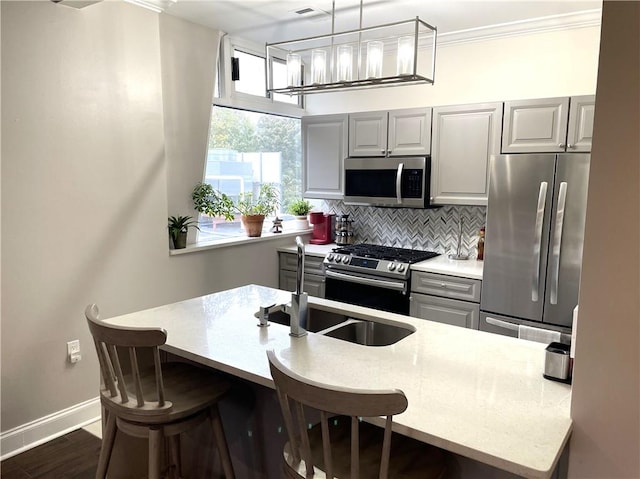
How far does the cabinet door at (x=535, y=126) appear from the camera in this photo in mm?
3166

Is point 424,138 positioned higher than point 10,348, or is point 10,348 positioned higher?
point 424,138

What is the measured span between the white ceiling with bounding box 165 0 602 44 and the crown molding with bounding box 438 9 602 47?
54 mm

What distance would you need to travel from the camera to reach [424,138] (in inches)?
148

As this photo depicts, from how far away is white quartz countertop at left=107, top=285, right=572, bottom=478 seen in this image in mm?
1217

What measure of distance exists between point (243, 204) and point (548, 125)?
2.47 metres

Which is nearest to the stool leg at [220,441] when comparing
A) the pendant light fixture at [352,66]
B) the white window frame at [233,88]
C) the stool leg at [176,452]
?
the stool leg at [176,452]

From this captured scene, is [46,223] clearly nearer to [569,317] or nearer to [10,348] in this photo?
[10,348]

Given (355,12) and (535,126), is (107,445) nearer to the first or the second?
(355,12)

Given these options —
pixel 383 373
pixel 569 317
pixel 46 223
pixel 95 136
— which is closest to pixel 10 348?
pixel 46 223

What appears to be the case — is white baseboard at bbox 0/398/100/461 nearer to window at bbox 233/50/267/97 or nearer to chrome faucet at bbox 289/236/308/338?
chrome faucet at bbox 289/236/308/338

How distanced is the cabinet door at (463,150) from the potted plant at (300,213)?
55.6 inches

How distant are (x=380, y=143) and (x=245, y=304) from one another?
213 centimetres

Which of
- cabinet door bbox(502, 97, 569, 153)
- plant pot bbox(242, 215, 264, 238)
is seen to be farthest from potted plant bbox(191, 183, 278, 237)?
cabinet door bbox(502, 97, 569, 153)

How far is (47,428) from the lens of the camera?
2746mm
